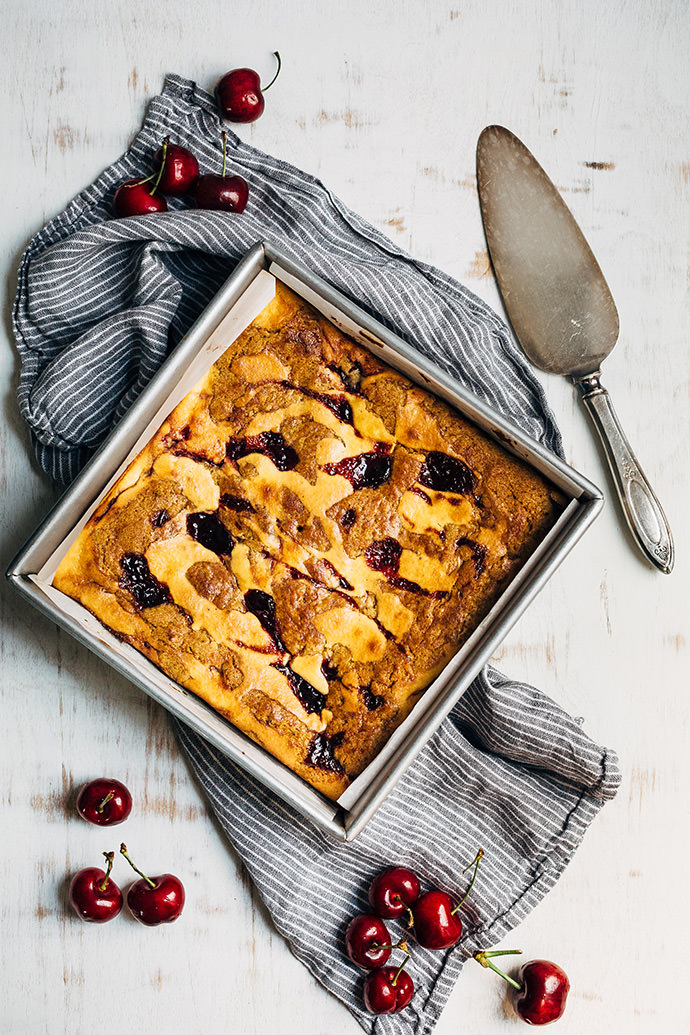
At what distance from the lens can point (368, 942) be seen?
1562 mm

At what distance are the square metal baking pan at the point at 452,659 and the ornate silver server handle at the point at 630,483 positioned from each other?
0.35m

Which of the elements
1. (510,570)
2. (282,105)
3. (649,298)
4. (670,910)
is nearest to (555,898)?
(670,910)

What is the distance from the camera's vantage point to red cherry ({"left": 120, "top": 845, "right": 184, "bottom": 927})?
157 centimetres

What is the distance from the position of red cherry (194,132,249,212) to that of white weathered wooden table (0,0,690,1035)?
0.51ft

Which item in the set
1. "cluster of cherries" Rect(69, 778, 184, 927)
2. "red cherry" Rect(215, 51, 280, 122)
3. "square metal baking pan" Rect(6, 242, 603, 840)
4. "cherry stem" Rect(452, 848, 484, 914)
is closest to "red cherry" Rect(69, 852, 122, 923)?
"cluster of cherries" Rect(69, 778, 184, 927)

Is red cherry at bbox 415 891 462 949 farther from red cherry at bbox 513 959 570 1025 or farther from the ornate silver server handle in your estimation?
the ornate silver server handle

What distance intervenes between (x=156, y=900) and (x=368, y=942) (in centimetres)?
40

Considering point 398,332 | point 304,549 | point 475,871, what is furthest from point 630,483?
point 475,871

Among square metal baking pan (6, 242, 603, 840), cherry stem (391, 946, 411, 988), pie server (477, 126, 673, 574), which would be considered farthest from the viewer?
pie server (477, 126, 673, 574)

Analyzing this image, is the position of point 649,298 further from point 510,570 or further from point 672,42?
point 510,570

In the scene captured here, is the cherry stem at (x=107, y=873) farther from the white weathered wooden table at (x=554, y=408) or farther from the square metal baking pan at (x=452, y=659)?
the square metal baking pan at (x=452, y=659)

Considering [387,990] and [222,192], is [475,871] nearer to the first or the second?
[387,990]

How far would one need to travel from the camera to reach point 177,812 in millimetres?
1642

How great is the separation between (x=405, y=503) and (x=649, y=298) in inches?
28.8
